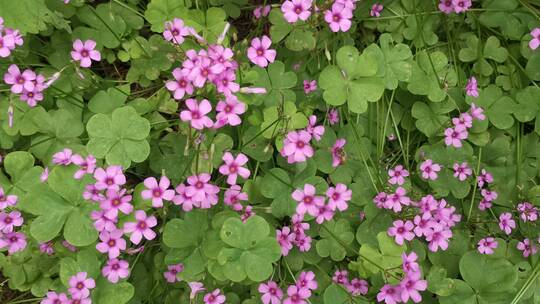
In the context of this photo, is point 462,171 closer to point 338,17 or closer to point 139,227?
point 338,17

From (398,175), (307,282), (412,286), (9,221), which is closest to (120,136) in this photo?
(9,221)

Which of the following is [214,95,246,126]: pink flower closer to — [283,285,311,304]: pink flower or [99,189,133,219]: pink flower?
[99,189,133,219]: pink flower

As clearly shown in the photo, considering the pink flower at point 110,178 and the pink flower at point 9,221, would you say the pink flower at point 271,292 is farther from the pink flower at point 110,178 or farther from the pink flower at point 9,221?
the pink flower at point 9,221

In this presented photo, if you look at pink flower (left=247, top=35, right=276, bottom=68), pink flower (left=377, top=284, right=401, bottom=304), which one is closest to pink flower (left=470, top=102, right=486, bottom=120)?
pink flower (left=377, top=284, right=401, bottom=304)

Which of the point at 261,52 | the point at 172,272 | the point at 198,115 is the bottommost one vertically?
the point at 172,272

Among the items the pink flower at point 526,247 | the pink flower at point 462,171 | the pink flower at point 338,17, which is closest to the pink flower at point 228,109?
the pink flower at point 338,17

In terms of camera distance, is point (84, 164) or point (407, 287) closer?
point (84, 164)

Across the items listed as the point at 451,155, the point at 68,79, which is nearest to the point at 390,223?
the point at 451,155
